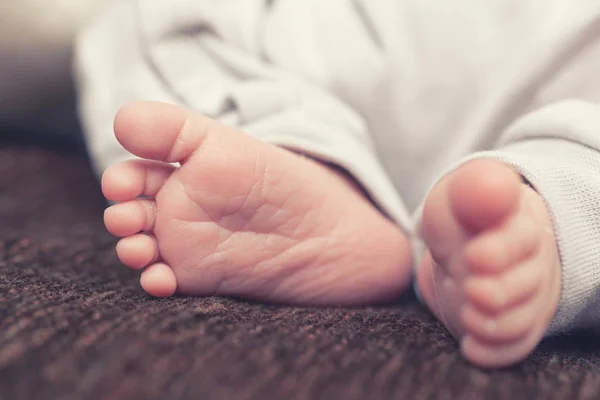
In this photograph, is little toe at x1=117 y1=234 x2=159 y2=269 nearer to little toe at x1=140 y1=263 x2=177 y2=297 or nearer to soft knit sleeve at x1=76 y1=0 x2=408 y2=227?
little toe at x1=140 y1=263 x2=177 y2=297

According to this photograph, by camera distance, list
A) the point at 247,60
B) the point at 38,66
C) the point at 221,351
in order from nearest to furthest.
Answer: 1. the point at 221,351
2. the point at 247,60
3. the point at 38,66

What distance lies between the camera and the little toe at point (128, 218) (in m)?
0.41

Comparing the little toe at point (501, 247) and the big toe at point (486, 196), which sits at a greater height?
the big toe at point (486, 196)

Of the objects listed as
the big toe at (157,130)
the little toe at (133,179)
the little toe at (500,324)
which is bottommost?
the little toe at (500,324)

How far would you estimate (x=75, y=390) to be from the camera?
0.25 m

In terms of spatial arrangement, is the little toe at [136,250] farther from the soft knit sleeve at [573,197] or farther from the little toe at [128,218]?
the soft knit sleeve at [573,197]

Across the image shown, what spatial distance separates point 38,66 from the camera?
0.79 meters

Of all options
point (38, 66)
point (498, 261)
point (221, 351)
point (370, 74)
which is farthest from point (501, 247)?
point (38, 66)

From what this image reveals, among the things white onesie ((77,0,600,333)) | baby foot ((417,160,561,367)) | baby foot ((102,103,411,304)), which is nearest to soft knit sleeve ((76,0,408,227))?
white onesie ((77,0,600,333))

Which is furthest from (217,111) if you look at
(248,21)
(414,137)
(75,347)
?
(75,347)

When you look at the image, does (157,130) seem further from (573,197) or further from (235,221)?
(573,197)

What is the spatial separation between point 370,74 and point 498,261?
33 cm

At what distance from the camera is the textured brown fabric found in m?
0.26

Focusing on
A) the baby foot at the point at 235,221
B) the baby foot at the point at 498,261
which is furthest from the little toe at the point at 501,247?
the baby foot at the point at 235,221
